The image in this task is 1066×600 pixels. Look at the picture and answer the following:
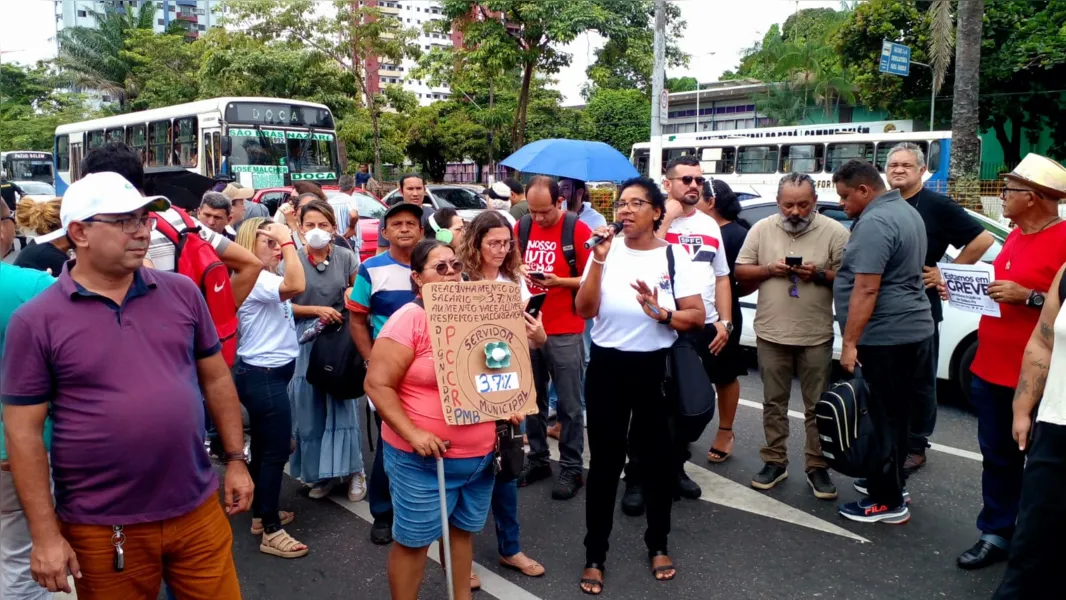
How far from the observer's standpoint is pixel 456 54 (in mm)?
28062

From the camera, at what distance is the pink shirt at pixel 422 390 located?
3088 millimetres

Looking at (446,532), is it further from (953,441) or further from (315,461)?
(953,441)

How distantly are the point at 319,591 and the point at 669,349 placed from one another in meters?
1.97

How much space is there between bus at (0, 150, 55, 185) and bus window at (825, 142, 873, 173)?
31126 mm

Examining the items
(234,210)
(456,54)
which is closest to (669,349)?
(234,210)

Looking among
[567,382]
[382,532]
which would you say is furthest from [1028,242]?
[382,532]

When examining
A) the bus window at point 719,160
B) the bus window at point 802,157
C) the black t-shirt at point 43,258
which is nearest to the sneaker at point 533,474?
the black t-shirt at point 43,258

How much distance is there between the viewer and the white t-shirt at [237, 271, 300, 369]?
164 inches

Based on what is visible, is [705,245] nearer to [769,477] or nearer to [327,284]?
[769,477]

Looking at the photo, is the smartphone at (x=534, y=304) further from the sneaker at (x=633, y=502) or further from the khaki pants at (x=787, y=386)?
the khaki pants at (x=787, y=386)

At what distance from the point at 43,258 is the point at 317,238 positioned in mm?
1340

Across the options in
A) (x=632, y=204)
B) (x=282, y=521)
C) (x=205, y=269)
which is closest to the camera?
(x=205, y=269)

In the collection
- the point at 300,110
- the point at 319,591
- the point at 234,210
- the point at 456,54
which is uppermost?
the point at 456,54

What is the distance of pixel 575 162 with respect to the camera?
5.49m
